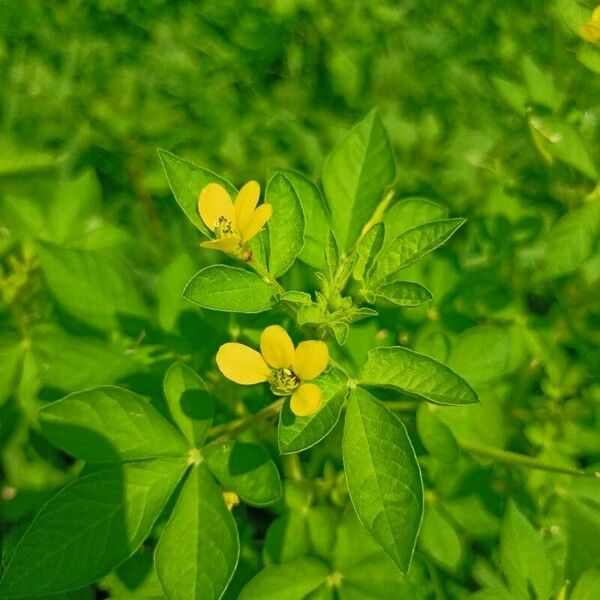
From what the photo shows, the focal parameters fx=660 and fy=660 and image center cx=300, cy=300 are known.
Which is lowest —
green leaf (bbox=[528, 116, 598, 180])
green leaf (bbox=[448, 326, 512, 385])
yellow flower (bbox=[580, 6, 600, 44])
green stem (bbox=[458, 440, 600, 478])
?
green stem (bbox=[458, 440, 600, 478])

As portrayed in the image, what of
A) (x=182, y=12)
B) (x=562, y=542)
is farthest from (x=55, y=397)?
(x=182, y=12)

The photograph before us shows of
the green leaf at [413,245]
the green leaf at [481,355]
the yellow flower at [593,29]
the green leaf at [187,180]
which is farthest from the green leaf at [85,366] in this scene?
the yellow flower at [593,29]

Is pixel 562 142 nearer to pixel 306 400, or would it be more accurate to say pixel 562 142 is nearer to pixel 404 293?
pixel 404 293

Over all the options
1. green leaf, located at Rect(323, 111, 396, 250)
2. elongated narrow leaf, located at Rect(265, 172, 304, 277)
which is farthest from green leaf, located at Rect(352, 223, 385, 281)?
green leaf, located at Rect(323, 111, 396, 250)

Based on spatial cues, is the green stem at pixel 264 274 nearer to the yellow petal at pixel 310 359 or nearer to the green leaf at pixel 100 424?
the yellow petal at pixel 310 359

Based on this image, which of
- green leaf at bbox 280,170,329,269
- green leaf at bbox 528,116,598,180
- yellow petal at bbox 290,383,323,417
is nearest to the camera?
yellow petal at bbox 290,383,323,417

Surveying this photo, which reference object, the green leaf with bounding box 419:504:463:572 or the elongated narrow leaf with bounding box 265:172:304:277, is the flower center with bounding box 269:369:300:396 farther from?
the green leaf with bounding box 419:504:463:572

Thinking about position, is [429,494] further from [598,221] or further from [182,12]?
[182,12]
